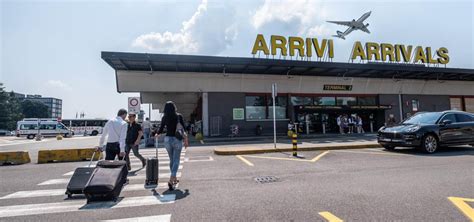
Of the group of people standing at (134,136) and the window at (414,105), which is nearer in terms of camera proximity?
the group of people standing at (134,136)

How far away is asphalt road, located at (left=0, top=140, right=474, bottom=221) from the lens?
3.61 m

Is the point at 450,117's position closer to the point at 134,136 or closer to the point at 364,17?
the point at 134,136

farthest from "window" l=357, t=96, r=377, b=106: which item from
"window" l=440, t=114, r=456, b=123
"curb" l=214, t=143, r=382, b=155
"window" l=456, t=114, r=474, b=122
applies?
"window" l=440, t=114, r=456, b=123

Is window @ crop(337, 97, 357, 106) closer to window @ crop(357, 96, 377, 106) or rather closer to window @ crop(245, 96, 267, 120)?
window @ crop(357, 96, 377, 106)

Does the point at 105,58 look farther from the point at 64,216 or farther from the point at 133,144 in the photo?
the point at 64,216

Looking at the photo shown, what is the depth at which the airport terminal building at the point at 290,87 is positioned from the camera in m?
19.2

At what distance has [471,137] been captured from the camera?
9.86 meters

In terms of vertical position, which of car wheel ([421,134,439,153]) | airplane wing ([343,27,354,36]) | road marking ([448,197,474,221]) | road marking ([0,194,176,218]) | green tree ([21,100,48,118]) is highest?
airplane wing ([343,27,354,36])

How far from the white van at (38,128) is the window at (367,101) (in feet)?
130

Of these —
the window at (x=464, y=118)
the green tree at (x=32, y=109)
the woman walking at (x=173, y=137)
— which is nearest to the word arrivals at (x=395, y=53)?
the window at (x=464, y=118)

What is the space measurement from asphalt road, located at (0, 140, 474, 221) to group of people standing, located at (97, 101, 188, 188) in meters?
Result: 0.73

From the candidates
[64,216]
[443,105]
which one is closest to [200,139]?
[64,216]

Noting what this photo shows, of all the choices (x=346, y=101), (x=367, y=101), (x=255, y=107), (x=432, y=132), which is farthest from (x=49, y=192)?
(x=367, y=101)

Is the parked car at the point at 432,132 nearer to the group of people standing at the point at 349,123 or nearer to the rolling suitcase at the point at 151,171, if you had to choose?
the rolling suitcase at the point at 151,171
